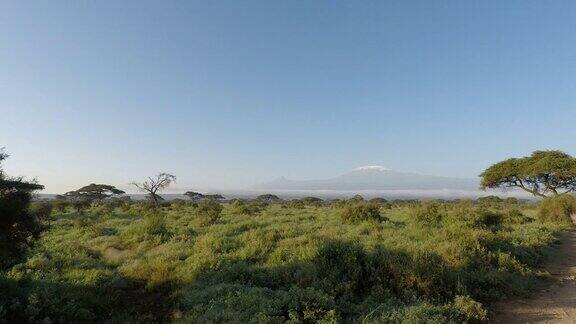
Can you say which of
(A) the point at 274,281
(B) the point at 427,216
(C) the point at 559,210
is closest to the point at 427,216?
(B) the point at 427,216

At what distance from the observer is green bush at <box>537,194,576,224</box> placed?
2428 cm

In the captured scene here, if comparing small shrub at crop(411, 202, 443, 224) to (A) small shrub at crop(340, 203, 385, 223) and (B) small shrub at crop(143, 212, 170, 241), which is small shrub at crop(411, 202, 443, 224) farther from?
(B) small shrub at crop(143, 212, 170, 241)

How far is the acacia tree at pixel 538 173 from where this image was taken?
3706cm

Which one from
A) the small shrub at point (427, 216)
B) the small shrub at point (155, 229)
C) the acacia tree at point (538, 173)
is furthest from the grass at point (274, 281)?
the acacia tree at point (538, 173)

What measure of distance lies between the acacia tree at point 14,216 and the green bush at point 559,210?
88.7 feet

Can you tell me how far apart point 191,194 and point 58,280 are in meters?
95.3

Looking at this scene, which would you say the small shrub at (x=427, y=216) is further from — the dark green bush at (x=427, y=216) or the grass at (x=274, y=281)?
the grass at (x=274, y=281)

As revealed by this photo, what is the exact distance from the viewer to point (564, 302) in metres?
9.01

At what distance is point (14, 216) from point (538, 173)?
42.4 metres

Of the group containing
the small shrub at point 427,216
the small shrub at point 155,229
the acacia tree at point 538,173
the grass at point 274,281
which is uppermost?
the acacia tree at point 538,173

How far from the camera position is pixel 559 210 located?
967 inches

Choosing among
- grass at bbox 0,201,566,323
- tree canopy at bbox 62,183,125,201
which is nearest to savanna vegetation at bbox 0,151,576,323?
grass at bbox 0,201,566,323

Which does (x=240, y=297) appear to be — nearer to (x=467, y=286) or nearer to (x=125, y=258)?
(x=467, y=286)

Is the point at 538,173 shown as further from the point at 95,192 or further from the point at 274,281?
the point at 95,192
